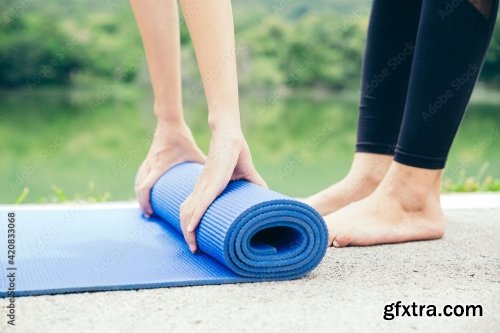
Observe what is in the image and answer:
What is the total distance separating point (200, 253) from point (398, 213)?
1.86ft

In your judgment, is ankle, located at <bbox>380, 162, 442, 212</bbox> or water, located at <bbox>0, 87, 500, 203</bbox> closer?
ankle, located at <bbox>380, 162, 442, 212</bbox>

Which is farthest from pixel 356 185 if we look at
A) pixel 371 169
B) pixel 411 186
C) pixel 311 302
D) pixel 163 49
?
pixel 311 302

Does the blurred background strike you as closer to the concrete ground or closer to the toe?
the toe

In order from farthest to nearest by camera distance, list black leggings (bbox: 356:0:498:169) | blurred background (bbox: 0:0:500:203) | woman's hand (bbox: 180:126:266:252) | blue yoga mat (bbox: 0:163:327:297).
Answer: blurred background (bbox: 0:0:500:203) < black leggings (bbox: 356:0:498:169) < woman's hand (bbox: 180:126:266:252) < blue yoga mat (bbox: 0:163:327:297)

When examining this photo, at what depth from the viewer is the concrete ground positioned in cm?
113

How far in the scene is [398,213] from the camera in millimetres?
1863

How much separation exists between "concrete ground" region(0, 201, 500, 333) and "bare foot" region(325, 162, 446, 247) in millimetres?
162

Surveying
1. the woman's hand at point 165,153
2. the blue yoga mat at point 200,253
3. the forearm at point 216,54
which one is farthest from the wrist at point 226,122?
the woman's hand at point 165,153

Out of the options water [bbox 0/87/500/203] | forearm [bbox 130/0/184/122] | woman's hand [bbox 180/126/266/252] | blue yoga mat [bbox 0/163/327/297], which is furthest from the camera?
water [bbox 0/87/500/203]

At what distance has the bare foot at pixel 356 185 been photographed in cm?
208

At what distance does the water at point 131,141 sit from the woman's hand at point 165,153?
2.01ft

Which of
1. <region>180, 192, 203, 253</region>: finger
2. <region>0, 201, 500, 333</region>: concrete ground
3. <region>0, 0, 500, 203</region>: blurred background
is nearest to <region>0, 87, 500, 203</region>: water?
<region>0, 0, 500, 203</region>: blurred background

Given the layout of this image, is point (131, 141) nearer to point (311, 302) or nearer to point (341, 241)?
point (341, 241)

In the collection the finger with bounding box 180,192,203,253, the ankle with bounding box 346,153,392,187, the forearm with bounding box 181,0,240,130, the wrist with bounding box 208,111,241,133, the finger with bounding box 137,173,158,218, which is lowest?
the finger with bounding box 137,173,158,218
